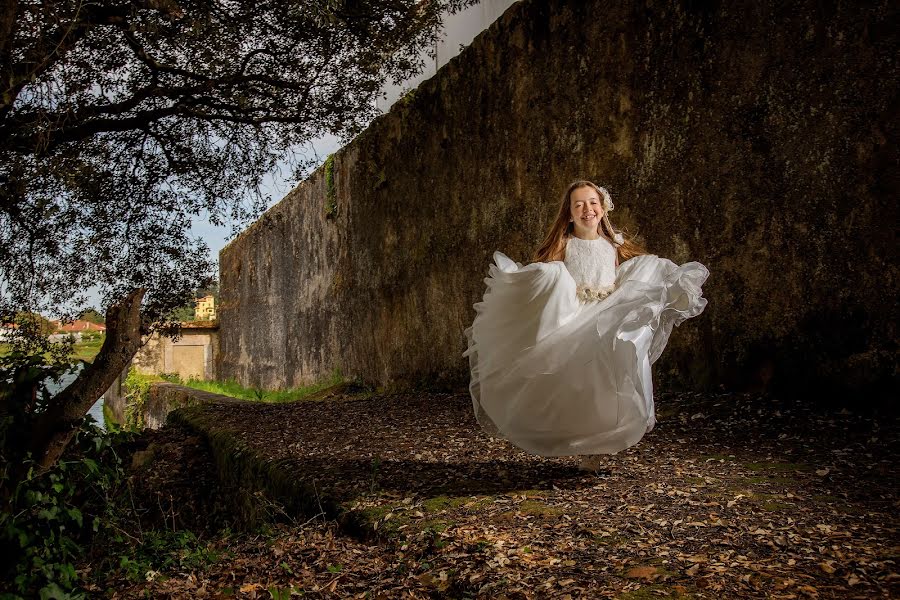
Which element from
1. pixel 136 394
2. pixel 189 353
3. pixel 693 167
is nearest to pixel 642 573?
pixel 693 167

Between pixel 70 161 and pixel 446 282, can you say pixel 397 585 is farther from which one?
pixel 446 282

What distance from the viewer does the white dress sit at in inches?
116

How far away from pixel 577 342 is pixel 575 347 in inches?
1.0

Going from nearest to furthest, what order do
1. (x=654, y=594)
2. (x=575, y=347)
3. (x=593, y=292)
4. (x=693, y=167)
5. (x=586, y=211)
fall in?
(x=654, y=594) → (x=575, y=347) → (x=593, y=292) → (x=586, y=211) → (x=693, y=167)

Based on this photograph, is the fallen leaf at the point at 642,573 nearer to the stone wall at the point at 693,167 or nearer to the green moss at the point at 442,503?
the green moss at the point at 442,503

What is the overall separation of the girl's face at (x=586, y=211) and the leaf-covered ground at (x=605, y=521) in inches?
48.8

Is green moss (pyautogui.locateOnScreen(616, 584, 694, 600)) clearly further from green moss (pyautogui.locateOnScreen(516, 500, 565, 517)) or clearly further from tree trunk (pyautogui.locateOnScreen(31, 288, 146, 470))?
tree trunk (pyautogui.locateOnScreen(31, 288, 146, 470))

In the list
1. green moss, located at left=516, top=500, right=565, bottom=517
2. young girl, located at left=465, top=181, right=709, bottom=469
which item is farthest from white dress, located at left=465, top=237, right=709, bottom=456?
green moss, located at left=516, top=500, right=565, bottom=517

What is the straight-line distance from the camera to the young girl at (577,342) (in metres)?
2.96

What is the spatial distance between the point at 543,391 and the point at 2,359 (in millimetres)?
2691

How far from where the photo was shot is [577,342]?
304 cm

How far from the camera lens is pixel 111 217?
20.9ft

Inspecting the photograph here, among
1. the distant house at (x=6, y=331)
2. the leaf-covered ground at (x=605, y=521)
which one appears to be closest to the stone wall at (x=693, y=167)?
the leaf-covered ground at (x=605, y=521)

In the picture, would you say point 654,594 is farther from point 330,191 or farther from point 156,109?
point 330,191
